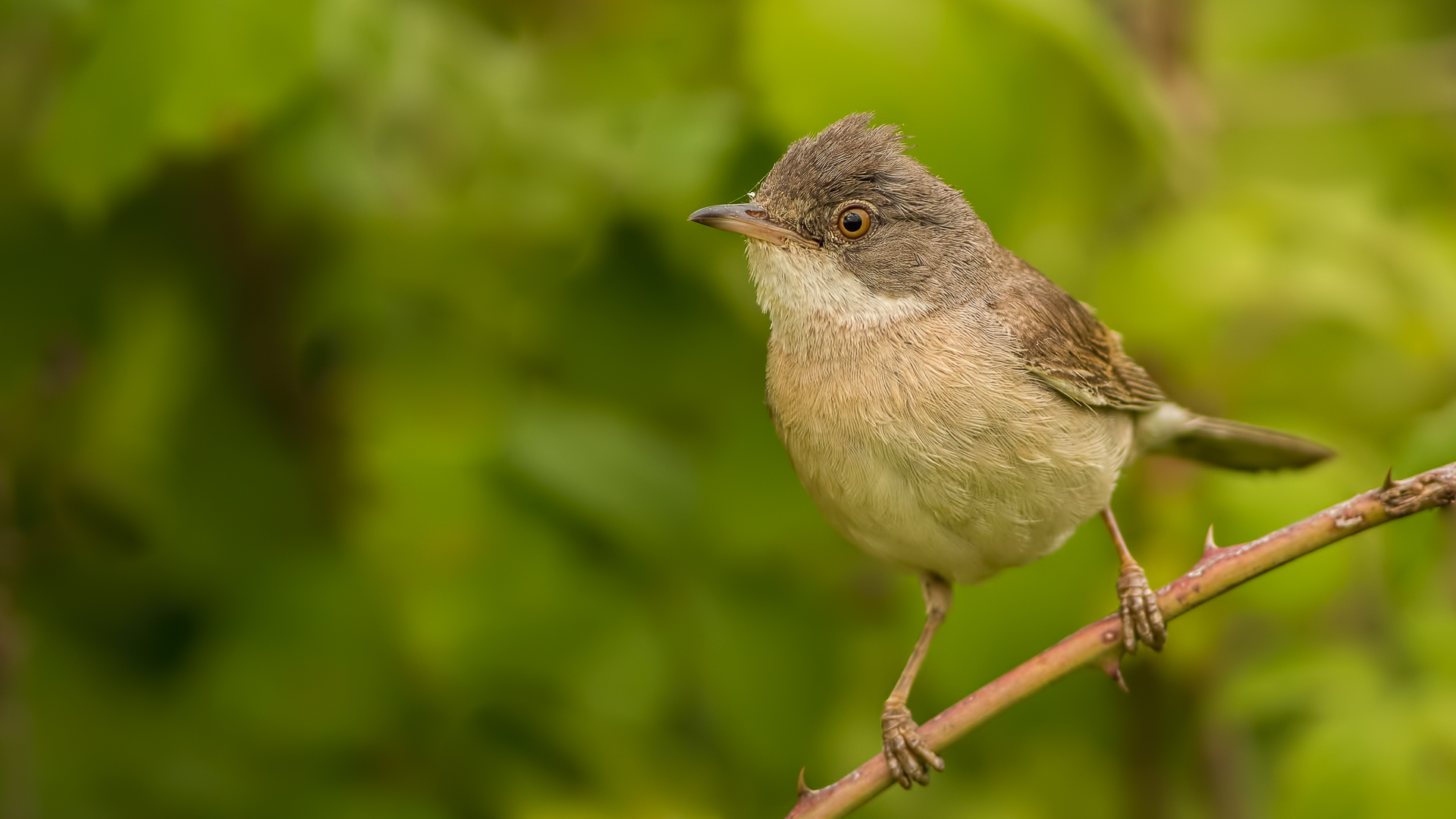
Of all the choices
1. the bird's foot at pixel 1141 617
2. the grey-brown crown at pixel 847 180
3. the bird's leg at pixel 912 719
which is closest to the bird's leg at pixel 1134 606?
the bird's foot at pixel 1141 617

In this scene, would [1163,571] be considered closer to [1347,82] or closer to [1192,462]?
[1192,462]

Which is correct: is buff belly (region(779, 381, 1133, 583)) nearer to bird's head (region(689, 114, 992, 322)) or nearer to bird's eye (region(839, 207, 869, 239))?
bird's head (region(689, 114, 992, 322))

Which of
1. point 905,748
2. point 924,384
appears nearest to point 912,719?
point 905,748

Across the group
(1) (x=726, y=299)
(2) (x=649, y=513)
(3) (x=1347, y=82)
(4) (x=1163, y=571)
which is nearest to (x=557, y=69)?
(1) (x=726, y=299)

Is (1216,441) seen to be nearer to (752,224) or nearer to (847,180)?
(847,180)

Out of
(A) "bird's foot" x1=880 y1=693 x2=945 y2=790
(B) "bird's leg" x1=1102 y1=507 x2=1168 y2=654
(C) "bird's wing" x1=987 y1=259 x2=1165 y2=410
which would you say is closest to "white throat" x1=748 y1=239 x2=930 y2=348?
(C) "bird's wing" x1=987 y1=259 x2=1165 y2=410

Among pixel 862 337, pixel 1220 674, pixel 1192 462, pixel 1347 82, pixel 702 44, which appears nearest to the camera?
pixel 862 337

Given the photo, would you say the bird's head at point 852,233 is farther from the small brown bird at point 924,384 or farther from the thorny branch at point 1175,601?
the thorny branch at point 1175,601
